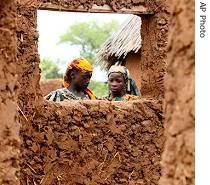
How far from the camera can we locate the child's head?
869cm

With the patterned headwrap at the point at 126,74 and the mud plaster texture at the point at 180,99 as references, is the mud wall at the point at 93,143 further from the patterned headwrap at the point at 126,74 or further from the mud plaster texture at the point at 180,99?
the mud plaster texture at the point at 180,99

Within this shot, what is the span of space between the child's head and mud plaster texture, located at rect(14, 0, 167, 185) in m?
0.86

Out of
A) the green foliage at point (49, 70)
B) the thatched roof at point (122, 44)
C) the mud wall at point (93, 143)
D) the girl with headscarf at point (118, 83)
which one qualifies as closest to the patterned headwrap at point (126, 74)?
the girl with headscarf at point (118, 83)

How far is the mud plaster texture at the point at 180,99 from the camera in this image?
2848 mm

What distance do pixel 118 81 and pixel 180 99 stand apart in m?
5.86

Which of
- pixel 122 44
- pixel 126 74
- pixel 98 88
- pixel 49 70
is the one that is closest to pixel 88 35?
pixel 49 70

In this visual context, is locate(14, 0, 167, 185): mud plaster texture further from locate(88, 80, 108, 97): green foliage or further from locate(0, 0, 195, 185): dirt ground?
locate(88, 80, 108, 97): green foliage

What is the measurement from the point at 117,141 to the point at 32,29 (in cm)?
149

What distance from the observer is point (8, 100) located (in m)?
4.27

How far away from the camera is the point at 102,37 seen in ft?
137

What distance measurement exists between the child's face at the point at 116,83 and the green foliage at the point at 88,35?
28854 millimetres

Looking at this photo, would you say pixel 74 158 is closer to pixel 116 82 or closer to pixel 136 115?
pixel 136 115
